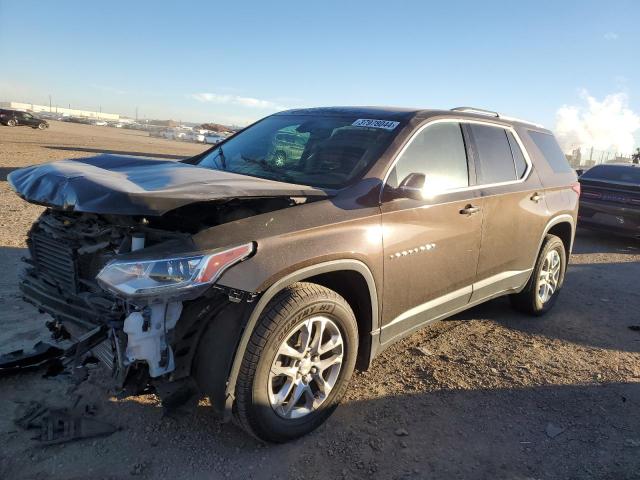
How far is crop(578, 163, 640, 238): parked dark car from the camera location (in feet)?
30.6

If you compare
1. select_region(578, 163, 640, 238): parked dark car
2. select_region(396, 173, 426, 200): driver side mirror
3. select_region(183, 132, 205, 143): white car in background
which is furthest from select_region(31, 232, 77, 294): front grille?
select_region(183, 132, 205, 143): white car in background

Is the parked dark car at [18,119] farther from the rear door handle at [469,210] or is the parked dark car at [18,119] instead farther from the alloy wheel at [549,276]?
the rear door handle at [469,210]

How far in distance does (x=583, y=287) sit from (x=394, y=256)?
4.61m

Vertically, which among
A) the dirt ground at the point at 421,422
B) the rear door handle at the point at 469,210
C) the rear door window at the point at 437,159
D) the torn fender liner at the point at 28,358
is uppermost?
the rear door window at the point at 437,159

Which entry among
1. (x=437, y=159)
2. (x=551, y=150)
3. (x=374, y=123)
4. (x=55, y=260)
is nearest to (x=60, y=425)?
(x=55, y=260)

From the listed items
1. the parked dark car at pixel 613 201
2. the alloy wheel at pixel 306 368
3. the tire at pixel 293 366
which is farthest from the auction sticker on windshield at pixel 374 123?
the parked dark car at pixel 613 201

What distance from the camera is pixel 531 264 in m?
4.96

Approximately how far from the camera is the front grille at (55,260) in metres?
2.99

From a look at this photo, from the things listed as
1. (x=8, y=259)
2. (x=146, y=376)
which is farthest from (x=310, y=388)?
(x=8, y=259)

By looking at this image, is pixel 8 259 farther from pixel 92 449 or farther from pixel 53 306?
pixel 92 449

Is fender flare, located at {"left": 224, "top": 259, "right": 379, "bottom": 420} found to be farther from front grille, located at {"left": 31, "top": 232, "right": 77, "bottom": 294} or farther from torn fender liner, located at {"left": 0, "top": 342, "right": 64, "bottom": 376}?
torn fender liner, located at {"left": 0, "top": 342, "right": 64, "bottom": 376}

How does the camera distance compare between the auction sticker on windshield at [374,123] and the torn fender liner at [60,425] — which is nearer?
the torn fender liner at [60,425]

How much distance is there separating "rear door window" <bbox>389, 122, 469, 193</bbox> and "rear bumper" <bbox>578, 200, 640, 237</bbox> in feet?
22.5

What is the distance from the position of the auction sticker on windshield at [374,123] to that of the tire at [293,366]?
139 centimetres
